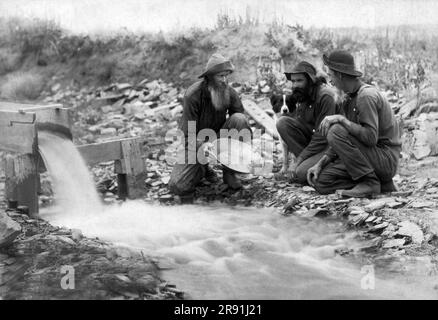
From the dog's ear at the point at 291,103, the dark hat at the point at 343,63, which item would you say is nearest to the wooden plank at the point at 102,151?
the dog's ear at the point at 291,103

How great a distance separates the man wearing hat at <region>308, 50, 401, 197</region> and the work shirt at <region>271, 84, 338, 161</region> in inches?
16.0

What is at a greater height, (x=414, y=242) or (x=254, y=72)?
(x=254, y=72)

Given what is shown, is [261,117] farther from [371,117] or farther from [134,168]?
[371,117]

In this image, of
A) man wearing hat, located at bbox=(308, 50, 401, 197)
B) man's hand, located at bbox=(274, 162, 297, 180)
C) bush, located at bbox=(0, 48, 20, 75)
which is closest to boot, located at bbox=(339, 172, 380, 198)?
man wearing hat, located at bbox=(308, 50, 401, 197)

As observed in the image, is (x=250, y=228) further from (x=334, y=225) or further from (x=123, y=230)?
(x=123, y=230)

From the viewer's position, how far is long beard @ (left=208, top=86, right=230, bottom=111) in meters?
7.38

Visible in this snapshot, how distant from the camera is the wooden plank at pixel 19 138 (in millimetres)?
6523

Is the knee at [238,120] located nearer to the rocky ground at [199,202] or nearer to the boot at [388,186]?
the rocky ground at [199,202]

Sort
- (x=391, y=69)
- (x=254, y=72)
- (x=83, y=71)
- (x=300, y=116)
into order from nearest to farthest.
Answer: (x=300, y=116) < (x=391, y=69) < (x=254, y=72) < (x=83, y=71)

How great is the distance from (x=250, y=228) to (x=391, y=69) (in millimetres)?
5786

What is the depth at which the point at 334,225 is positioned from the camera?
617 cm

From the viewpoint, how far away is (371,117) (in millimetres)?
6316

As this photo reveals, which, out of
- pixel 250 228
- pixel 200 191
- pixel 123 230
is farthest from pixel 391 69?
pixel 123 230

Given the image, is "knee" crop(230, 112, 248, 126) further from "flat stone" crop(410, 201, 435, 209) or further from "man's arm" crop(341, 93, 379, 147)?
"flat stone" crop(410, 201, 435, 209)
